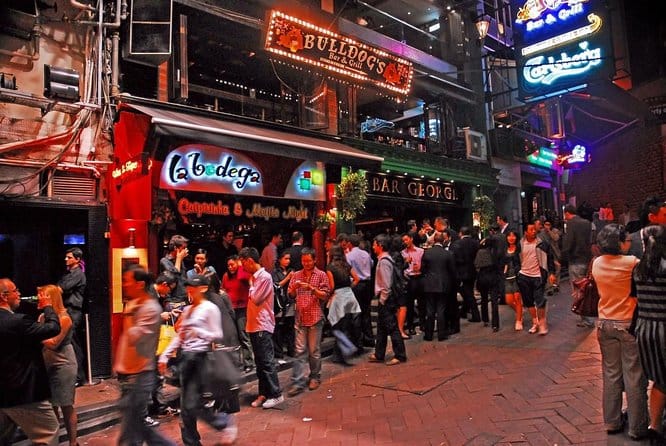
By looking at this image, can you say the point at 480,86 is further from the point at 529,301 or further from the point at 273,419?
the point at 273,419

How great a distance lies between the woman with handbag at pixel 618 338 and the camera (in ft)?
13.3

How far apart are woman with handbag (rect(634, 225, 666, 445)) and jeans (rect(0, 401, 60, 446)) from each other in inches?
199

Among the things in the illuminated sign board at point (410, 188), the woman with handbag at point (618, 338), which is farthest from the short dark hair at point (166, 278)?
the illuminated sign board at point (410, 188)

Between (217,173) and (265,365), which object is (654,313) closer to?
(265,365)

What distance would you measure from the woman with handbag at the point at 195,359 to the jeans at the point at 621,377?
3582 millimetres

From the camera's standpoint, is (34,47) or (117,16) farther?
(117,16)

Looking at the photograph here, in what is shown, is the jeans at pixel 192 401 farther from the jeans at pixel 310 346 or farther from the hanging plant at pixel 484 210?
the hanging plant at pixel 484 210

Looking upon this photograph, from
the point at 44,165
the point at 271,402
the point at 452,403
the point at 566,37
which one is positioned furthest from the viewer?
the point at 566,37

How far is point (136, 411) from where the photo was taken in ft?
12.6

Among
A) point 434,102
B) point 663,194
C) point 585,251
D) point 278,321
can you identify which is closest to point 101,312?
point 278,321

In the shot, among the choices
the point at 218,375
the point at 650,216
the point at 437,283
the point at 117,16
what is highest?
the point at 117,16

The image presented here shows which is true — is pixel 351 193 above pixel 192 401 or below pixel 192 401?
above

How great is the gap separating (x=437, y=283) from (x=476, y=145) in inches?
369

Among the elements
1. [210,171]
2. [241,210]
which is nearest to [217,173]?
[210,171]
